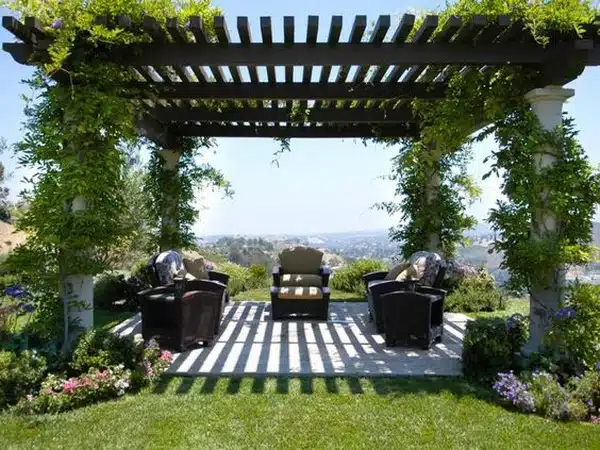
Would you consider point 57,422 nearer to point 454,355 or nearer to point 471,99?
point 454,355

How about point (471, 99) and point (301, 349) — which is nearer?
point (471, 99)

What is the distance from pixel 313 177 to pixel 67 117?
13707mm

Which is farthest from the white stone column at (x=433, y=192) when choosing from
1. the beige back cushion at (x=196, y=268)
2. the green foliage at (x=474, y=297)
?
the beige back cushion at (x=196, y=268)

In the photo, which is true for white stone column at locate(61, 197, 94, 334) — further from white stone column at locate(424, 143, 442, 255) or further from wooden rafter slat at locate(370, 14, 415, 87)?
white stone column at locate(424, 143, 442, 255)

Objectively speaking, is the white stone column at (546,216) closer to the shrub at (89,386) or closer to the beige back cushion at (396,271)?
the beige back cushion at (396,271)

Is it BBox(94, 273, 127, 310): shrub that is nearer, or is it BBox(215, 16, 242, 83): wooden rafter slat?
BBox(215, 16, 242, 83): wooden rafter slat

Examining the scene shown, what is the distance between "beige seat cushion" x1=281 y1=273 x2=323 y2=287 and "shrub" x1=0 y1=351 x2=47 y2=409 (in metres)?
4.31

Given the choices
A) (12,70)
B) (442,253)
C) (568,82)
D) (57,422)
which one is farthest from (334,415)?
(442,253)

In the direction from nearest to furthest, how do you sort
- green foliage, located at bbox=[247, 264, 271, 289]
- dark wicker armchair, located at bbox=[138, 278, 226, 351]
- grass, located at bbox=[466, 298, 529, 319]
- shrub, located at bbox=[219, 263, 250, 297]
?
1. dark wicker armchair, located at bbox=[138, 278, 226, 351]
2. grass, located at bbox=[466, 298, 529, 319]
3. shrub, located at bbox=[219, 263, 250, 297]
4. green foliage, located at bbox=[247, 264, 271, 289]

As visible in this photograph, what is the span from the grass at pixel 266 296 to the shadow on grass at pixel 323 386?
16.7 feet

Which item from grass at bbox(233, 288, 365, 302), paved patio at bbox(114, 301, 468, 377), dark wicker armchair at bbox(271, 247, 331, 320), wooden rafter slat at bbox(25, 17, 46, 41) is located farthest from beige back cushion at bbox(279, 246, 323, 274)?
wooden rafter slat at bbox(25, 17, 46, 41)

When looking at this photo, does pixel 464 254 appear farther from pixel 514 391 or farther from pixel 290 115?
pixel 514 391

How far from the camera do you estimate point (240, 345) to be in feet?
19.3

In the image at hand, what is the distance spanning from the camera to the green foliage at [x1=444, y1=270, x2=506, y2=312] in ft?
27.4
